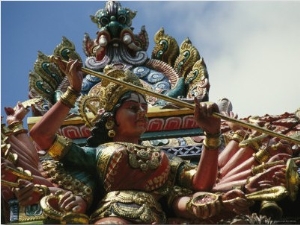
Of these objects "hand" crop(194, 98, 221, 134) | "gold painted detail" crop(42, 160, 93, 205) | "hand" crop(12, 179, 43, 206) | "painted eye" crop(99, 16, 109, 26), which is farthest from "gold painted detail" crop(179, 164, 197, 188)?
"painted eye" crop(99, 16, 109, 26)

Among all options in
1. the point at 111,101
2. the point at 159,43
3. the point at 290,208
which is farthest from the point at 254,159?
the point at 159,43

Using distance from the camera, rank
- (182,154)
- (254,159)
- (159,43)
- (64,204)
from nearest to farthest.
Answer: (64,204) → (254,159) → (182,154) → (159,43)

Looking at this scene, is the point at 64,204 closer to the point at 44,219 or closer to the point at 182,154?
the point at 44,219

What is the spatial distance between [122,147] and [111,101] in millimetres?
482

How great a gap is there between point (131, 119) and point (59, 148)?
0.58 metres

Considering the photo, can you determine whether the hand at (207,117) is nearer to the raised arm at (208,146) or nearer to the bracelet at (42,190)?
the raised arm at (208,146)

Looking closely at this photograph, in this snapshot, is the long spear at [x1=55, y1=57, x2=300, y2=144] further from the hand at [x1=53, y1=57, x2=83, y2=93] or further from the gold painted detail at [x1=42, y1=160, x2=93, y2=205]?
the gold painted detail at [x1=42, y1=160, x2=93, y2=205]

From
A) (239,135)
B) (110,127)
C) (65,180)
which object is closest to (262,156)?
(239,135)

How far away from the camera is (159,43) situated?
34.5 feet

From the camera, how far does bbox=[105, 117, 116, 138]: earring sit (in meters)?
8.68

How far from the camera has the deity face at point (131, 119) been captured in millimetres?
8633

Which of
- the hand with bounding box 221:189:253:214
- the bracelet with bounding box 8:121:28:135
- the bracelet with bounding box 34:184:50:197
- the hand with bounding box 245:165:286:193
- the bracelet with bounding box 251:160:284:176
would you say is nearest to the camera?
the hand with bounding box 221:189:253:214

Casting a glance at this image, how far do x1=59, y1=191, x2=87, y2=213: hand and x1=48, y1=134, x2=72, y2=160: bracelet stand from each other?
362 millimetres

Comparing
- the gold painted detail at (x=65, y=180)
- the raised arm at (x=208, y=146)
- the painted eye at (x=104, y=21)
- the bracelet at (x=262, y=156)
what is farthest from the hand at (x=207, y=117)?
the painted eye at (x=104, y=21)
